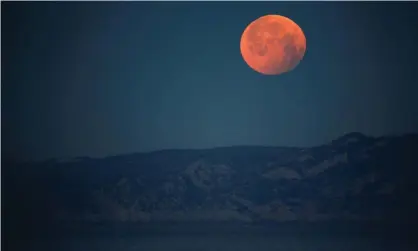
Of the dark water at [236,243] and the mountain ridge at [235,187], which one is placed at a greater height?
the mountain ridge at [235,187]

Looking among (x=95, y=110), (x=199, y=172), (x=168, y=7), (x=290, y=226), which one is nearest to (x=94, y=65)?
(x=95, y=110)

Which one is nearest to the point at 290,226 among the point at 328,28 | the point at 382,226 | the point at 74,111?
the point at 382,226

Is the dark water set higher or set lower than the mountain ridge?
lower

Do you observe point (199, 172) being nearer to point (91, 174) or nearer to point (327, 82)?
point (91, 174)

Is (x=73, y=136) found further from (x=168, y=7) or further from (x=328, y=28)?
(x=328, y=28)

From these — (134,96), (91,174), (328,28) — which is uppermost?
(328,28)

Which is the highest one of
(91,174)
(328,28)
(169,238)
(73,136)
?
(328,28)

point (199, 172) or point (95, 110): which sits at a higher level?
point (95, 110)

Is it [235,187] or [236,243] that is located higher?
[235,187]

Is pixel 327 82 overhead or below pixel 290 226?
overhead
